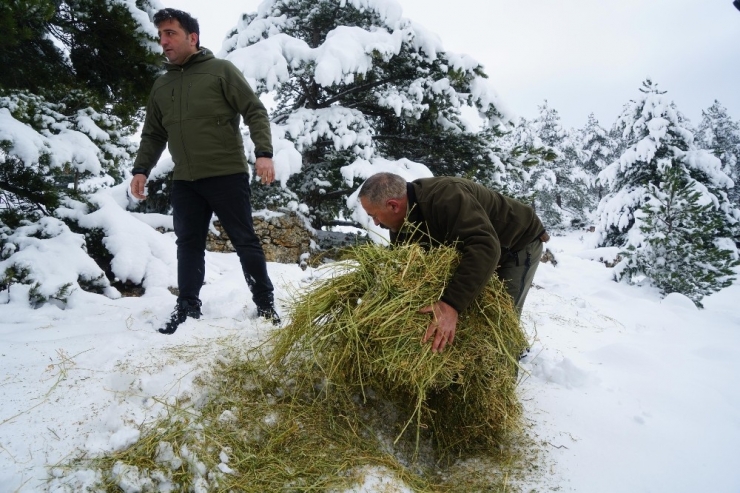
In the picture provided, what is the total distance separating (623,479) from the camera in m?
1.80

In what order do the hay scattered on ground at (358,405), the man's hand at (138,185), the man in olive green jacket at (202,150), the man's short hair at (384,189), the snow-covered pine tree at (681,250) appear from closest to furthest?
the hay scattered on ground at (358,405), the man's short hair at (384,189), the man in olive green jacket at (202,150), the man's hand at (138,185), the snow-covered pine tree at (681,250)

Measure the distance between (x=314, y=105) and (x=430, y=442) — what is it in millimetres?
6301

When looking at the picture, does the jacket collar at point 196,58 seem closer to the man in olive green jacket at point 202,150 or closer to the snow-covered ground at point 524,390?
the man in olive green jacket at point 202,150

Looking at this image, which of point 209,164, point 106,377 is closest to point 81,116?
point 209,164

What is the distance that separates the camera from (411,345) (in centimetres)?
178

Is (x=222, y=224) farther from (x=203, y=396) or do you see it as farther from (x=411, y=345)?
(x=411, y=345)

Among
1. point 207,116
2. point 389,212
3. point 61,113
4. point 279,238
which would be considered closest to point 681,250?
point 279,238

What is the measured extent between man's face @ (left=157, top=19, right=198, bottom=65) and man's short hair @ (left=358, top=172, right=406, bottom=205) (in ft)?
5.73

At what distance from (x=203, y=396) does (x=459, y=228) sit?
155 cm

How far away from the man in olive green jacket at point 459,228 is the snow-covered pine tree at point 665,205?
5861 millimetres

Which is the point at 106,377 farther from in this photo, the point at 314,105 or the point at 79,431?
the point at 314,105

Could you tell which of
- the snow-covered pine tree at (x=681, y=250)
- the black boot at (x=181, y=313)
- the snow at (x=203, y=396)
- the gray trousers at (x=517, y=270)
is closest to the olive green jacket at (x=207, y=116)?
the black boot at (x=181, y=313)

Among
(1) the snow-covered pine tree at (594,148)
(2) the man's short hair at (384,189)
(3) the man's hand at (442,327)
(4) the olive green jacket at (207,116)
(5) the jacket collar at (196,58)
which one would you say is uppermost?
(1) the snow-covered pine tree at (594,148)

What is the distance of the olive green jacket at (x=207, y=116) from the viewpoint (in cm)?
271
